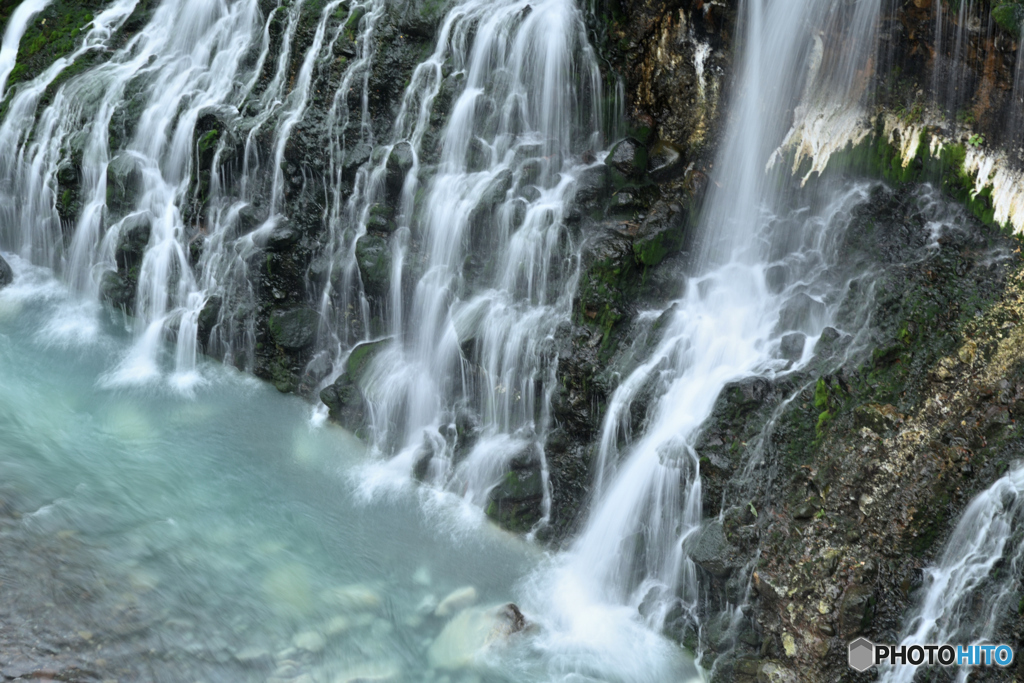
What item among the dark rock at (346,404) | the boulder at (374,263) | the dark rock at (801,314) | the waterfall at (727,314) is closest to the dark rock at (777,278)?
the waterfall at (727,314)

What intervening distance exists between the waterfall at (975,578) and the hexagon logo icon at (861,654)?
0.38ft

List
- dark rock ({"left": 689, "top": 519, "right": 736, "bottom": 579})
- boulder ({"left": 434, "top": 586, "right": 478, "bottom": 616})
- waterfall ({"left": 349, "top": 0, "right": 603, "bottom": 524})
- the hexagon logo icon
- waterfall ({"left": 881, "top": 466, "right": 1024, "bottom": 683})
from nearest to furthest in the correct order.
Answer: waterfall ({"left": 881, "top": 466, "right": 1024, "bottom": 683}) < the hexagon logo icon < dark rock ({"left": 689, "top": 519, "right": 736, "bottom": 579}) < boulder ({"left": 434, "top": 586, "right": 478, "bottom": 616}) < waterfall ({"left": 349, "top": 0, "right": 603, "bottom": 524})

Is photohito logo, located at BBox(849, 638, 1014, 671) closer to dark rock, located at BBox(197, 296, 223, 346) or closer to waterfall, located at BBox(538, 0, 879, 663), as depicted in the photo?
waterfall, located at BBox(538, 0, 879, 663)

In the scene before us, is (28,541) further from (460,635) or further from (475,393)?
(475,393)

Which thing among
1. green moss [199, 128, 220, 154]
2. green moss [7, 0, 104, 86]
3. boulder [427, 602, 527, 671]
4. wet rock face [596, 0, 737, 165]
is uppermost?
green moss [7, 0, 104, 86]

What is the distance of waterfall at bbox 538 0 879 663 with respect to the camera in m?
7.19

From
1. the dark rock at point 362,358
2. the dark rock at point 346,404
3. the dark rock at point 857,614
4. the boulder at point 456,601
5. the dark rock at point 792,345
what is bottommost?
the boulder at point 456,601

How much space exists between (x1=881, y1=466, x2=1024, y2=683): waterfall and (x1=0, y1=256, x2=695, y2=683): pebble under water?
195 cm

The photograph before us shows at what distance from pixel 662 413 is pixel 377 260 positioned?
4123mm

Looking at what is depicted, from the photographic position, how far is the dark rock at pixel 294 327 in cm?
1005

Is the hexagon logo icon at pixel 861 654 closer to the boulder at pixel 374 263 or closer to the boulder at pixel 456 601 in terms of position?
the boulder at pixel 456 601

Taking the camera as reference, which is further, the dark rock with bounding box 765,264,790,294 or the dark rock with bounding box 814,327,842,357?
the dark rock with bounding box 765,264,790,294

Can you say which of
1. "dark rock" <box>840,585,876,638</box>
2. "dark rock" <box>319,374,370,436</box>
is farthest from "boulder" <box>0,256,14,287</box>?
"dark rock" <box>840,585,876,638</box>

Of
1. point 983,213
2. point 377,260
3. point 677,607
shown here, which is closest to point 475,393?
point 377,260
